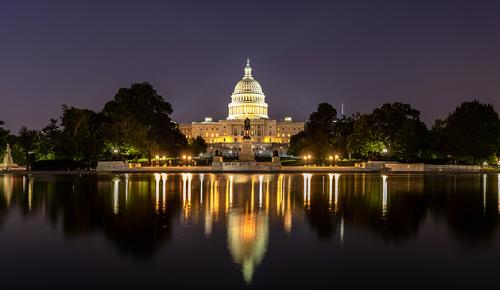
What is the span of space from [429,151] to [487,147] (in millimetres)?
7450

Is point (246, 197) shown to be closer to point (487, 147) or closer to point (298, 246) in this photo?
point (298, 246)

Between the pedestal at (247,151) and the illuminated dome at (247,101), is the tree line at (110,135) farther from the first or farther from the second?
the illuminated dome at (247,101)

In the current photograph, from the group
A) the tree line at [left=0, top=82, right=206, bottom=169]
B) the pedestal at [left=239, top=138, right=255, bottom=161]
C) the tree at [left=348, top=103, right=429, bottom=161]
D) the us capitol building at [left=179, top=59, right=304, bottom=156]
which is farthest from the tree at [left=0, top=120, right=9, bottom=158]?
the us capitol building at [left=179, top=59, right=304, bottom=156]

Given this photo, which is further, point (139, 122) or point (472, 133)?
point (139, 122)

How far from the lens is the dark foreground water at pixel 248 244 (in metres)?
12.8

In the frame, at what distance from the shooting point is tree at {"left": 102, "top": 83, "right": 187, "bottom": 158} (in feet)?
254

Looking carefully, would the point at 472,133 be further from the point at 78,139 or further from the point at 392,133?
the point at 78,139

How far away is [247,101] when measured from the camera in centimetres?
19412

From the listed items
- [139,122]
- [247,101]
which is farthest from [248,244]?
[247,101]

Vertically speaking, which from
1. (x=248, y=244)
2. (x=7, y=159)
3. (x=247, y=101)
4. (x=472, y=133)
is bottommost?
(x=248, y=244)

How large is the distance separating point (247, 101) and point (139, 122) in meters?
111

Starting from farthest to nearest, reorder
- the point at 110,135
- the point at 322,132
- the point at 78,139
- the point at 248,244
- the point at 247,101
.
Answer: the point at 247,101
the point at 322,132
the point at 110,135
the point at 78,139
the point at 248,244

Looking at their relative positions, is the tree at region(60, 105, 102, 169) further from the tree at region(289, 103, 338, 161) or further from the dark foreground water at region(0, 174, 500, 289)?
the dark foreground water at region(0, 174, 500, 289)

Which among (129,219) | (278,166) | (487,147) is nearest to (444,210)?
(129,219)
